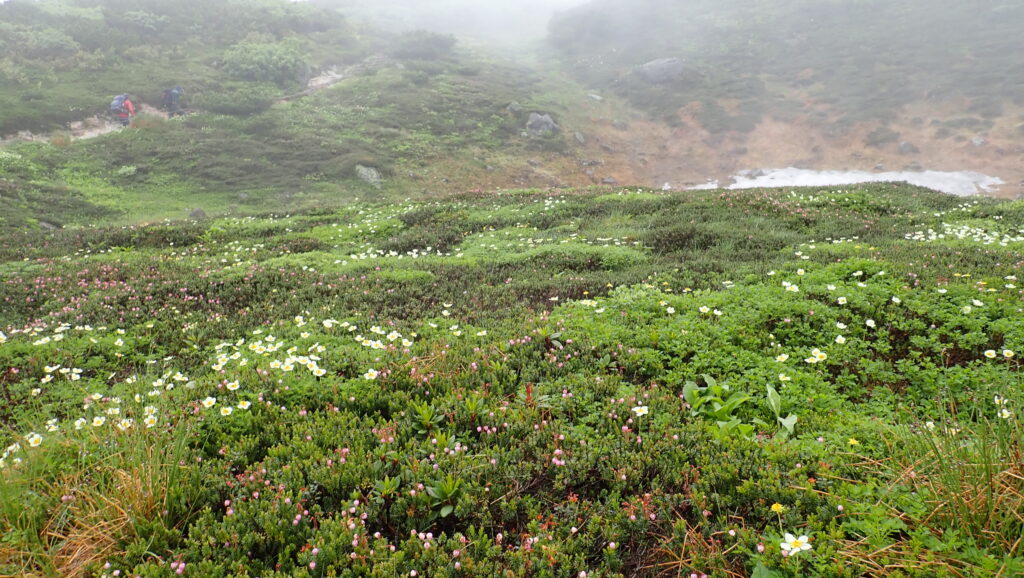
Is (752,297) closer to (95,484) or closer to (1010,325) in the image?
(1010,325)

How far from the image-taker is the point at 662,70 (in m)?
53.7

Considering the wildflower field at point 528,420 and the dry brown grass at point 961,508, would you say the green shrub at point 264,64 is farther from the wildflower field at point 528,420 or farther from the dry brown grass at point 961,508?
the dry brown grass at point 961,508

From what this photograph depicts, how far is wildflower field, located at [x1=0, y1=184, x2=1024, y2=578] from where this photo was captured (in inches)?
113

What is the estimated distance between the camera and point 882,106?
4250 centimetres

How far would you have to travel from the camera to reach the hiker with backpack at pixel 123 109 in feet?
97.9

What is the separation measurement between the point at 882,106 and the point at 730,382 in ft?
167

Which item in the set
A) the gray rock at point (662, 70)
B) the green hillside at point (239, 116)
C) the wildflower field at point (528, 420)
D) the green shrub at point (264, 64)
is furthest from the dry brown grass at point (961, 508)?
the gray rock at point (662, 70)

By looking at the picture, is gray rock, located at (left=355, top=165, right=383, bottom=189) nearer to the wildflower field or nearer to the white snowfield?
the wildflower field

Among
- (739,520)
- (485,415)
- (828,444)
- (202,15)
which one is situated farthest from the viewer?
(202,15)

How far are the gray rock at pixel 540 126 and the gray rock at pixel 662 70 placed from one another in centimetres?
1970

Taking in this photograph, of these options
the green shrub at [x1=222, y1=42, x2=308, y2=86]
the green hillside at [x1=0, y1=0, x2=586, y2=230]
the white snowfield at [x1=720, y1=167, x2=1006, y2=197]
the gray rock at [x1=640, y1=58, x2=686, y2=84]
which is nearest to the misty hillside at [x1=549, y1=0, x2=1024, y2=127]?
the gray rock at [x1=640, y1=58, x2=686, y2=84]

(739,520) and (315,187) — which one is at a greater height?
(739,520)

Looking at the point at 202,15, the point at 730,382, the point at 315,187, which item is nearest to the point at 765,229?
the point at 730,382

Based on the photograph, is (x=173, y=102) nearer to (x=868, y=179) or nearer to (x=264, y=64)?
(x=264, y=64)
